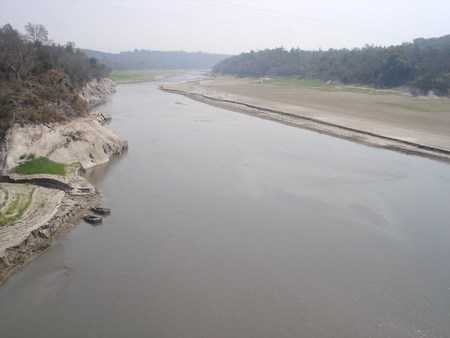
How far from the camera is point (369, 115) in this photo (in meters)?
53.5

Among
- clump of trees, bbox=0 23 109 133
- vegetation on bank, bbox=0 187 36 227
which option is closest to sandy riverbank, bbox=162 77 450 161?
clump of trees, bbox=0 23 109 133

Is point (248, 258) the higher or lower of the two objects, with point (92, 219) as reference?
lower

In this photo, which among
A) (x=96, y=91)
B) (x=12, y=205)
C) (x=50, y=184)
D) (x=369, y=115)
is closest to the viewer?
(x=12, y=205)

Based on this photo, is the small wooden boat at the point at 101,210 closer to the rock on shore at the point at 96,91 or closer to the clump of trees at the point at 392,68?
the rock on shore at the point at 96,91

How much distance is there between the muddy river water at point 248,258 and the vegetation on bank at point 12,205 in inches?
92.4

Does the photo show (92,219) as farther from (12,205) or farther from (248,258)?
(248,258)

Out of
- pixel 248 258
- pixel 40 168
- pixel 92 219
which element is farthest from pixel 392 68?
pixel 92 219

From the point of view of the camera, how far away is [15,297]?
45.3 ft

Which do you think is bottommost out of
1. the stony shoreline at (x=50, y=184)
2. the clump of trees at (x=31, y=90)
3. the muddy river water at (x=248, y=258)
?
the muddy river water at (x=248, y=258)

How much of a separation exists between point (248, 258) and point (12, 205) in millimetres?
10991

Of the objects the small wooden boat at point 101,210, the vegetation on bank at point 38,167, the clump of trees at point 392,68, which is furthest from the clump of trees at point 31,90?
the clump of trees at point 392,68

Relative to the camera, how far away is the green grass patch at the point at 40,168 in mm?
22922

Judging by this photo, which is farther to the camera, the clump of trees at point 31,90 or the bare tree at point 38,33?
the bare tree at point 38,33

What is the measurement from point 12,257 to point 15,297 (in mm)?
2299
